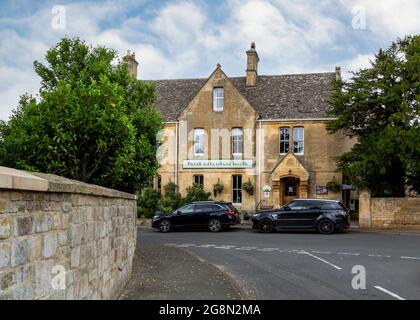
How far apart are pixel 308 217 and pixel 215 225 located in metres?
4.86

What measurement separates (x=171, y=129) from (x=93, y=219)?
29.3m

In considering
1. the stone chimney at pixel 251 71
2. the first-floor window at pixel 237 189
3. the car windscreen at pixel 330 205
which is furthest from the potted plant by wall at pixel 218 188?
the car windscreen at pixel 330 205

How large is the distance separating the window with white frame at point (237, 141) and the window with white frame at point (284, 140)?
272 centimetres

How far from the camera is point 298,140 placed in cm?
3409

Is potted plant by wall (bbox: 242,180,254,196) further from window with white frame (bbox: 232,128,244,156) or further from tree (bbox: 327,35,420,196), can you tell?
tree (bbox: 327,35,420,196)

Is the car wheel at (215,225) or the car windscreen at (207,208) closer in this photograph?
the car wheel at (215,225)

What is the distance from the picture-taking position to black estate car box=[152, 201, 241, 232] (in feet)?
85.5

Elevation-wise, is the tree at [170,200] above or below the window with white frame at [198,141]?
below

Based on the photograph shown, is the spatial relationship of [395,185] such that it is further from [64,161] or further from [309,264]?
[64,161]

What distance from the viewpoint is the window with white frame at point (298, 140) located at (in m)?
34.0

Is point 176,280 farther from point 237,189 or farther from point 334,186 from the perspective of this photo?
point 237,189

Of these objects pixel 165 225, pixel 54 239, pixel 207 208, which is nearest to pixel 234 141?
pixel 207 208

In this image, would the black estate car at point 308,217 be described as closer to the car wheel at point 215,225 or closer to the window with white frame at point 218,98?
the car wheel at point 215,225
